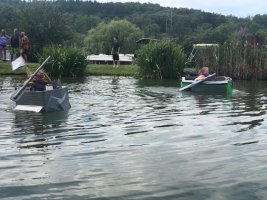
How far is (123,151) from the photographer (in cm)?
985

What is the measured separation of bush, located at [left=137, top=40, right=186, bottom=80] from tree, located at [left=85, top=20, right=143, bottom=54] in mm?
36007

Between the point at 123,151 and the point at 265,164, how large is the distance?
8.85 ft

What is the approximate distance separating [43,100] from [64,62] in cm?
1628

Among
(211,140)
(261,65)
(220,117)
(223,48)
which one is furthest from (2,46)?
(211,140)

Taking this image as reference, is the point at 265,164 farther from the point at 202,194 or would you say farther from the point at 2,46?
the point at 2,46

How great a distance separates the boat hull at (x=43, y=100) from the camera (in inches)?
608

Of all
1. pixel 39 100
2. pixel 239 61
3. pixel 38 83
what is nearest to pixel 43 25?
pixel 239 61

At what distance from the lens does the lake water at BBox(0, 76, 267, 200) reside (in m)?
7.36

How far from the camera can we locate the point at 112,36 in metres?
75.1

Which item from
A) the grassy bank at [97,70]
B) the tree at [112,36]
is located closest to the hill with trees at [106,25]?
the tree at [112,36]

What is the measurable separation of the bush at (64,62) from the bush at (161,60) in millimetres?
3947

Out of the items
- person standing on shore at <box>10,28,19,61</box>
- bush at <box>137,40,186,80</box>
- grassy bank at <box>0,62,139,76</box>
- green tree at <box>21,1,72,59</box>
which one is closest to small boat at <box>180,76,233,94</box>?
bush at <box>137,40,186,80</box>

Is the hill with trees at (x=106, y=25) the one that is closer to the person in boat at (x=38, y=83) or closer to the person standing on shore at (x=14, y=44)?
the person standing on shore at (x=14, y=44)

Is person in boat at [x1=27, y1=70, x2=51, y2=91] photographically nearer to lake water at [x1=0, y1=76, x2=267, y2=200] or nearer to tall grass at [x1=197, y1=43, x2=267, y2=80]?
lake water at [x1=0, y1=76, x2=267, y2=200]
